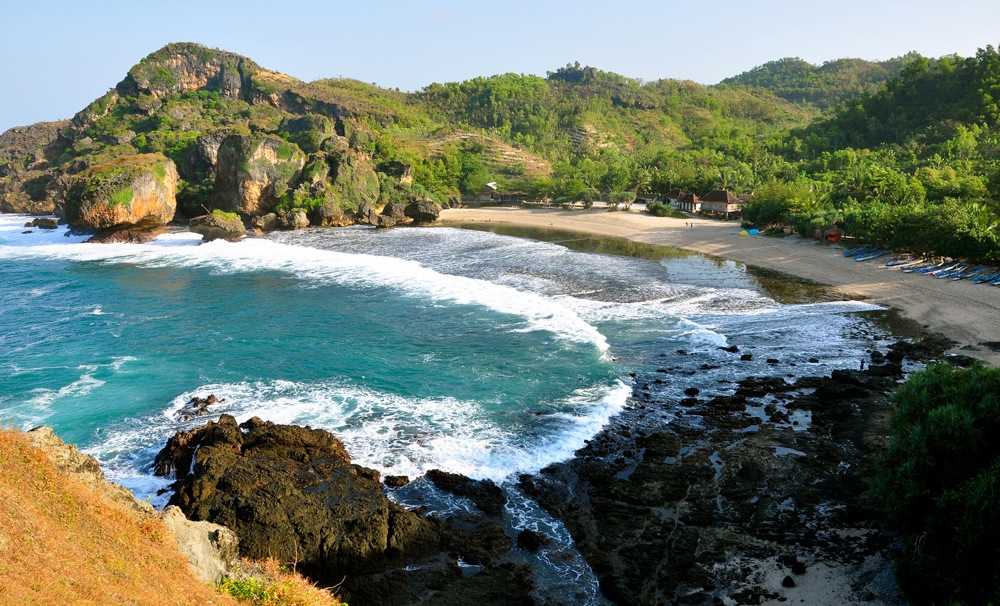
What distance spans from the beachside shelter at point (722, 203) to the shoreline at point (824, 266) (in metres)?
2.43

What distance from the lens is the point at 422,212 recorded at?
70625 millimetres

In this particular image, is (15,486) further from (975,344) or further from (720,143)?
(720,143)

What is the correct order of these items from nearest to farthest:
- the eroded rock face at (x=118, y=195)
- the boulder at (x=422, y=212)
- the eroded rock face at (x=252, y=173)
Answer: the eroded rock face at (x=118, y=195)
the eroded rock face at (x=252, y=173)
the boulder at (x=422, y=212)

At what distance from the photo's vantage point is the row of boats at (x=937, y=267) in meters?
34.0

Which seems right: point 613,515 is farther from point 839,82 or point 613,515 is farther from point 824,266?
point 839,82

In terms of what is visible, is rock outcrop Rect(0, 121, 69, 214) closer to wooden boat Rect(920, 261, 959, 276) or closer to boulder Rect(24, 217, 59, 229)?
boulder Rect(24, 217, 59, 229)

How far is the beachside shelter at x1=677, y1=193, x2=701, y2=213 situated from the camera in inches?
Answer: 2734

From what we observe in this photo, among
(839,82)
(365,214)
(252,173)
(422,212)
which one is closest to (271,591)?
(252,173)

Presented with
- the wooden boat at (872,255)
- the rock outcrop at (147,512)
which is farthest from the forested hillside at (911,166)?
the rock outcrop at (147,512)

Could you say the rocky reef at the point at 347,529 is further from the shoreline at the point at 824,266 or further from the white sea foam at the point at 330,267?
the shoreline at the point at 824,266

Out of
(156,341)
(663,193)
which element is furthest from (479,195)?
(156,341)

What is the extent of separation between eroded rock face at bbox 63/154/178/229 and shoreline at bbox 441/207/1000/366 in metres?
30.2

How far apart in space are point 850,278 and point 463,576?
112ft

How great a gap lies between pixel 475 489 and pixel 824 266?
1349 inches
